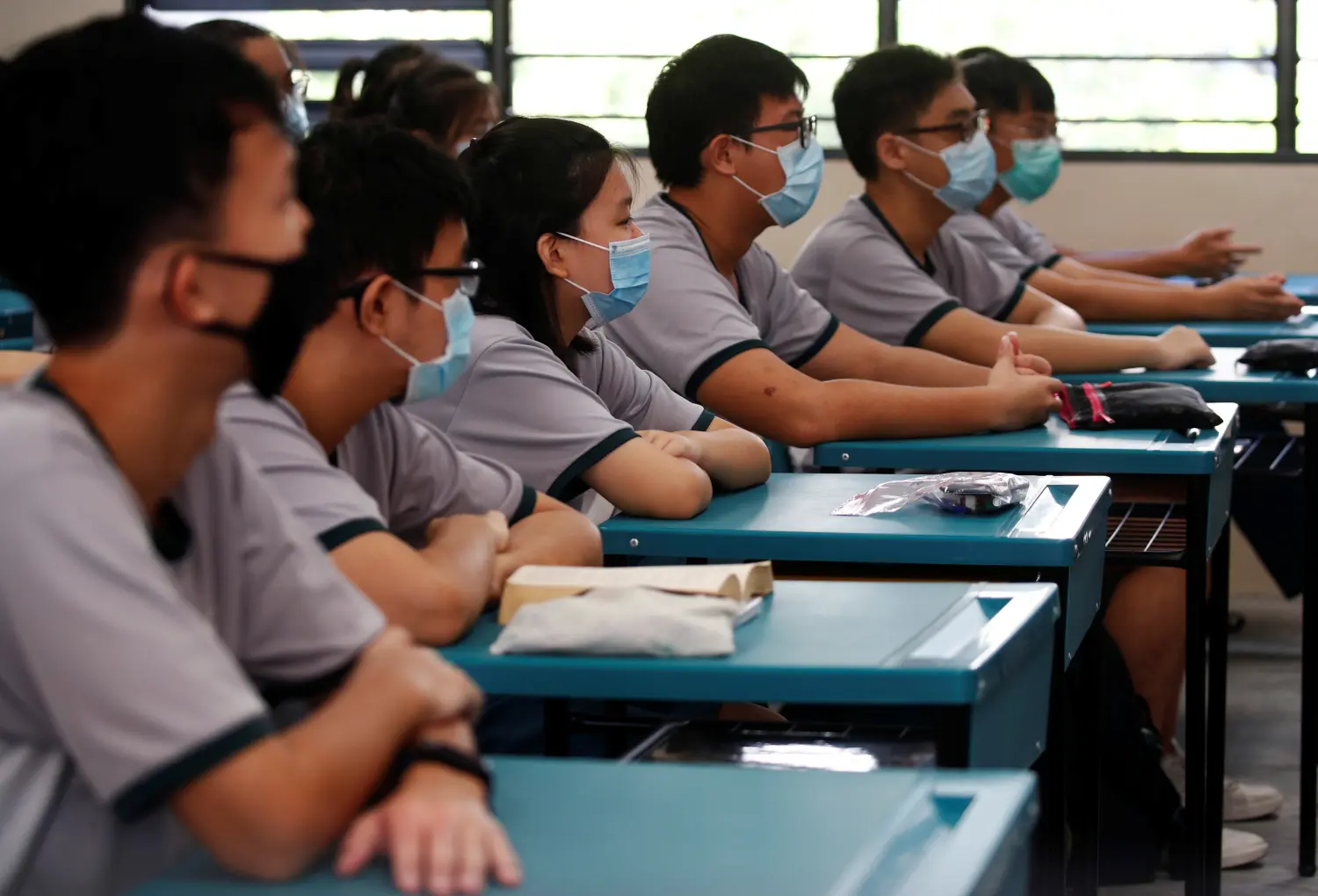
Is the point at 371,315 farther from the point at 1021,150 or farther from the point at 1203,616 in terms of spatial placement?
the point at 1021,150

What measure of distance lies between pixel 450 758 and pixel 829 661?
0.43m

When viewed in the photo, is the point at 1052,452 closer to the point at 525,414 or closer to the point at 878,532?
the point at 878,532

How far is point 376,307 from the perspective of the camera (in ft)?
5.52

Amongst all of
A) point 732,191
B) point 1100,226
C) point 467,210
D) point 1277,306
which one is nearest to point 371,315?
point 467,210

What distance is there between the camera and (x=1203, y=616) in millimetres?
2703

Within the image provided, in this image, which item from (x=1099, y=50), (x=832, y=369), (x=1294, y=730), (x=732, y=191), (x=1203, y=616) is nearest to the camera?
(x=1203, y=616)

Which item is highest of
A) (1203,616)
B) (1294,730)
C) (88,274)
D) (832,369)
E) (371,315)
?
(88,274)

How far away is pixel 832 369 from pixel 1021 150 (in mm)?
1965

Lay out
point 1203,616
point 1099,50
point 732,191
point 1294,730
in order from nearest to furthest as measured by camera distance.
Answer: point 1203,616
point 732,191
point 1294,730
point 1099,50

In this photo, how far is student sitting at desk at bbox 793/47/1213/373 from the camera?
3.53 m

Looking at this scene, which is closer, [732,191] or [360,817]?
[360,817]

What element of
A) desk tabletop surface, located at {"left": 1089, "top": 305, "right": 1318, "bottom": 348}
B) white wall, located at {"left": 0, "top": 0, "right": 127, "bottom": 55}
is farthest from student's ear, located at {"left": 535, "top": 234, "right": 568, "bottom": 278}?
white wall, located at {"left": 0, "top": 0, "right": 127, "bottom": 55}

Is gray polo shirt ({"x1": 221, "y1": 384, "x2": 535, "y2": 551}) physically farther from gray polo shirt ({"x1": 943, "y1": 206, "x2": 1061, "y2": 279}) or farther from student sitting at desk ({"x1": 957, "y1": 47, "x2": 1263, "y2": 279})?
student sitting at desk ({"x1": 957, "y1": 47, "x2": 1263, "y2": 279})

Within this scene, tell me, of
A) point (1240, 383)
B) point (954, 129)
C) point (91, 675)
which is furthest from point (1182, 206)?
point (91, 675)
